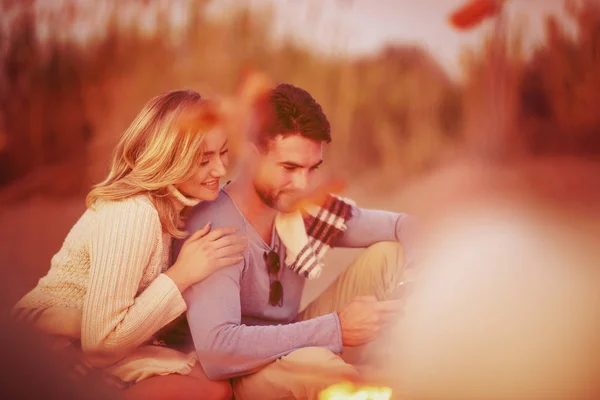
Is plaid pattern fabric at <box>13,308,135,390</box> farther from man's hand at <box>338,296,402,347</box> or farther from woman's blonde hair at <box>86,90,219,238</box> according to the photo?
man's hand at <box>338,296,402,347</box>

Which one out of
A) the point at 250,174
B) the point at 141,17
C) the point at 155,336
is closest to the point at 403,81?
the point at 250,174

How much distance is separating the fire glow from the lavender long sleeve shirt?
0.16 meters

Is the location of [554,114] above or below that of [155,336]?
above

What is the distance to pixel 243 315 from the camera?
2156mm

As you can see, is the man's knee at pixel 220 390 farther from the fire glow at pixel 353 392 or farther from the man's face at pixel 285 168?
the man's face at pixel 285 168

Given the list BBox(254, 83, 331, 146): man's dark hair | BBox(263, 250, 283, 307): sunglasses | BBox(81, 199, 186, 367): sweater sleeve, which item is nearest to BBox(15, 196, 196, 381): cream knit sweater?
BBox(81, 199, 186, 367): sweater sleeve

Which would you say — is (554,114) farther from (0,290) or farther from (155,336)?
(0,290)

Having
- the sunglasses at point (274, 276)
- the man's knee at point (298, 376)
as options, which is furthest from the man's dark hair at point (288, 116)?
the man's knee at point (298, 376)

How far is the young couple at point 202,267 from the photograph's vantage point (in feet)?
6.72

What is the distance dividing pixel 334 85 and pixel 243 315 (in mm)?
763

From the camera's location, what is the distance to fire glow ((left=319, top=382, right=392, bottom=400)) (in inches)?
86.4

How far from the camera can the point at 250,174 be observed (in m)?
2.16

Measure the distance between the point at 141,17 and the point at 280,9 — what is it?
0.43 meters

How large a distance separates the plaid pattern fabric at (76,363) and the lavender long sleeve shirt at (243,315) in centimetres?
29
